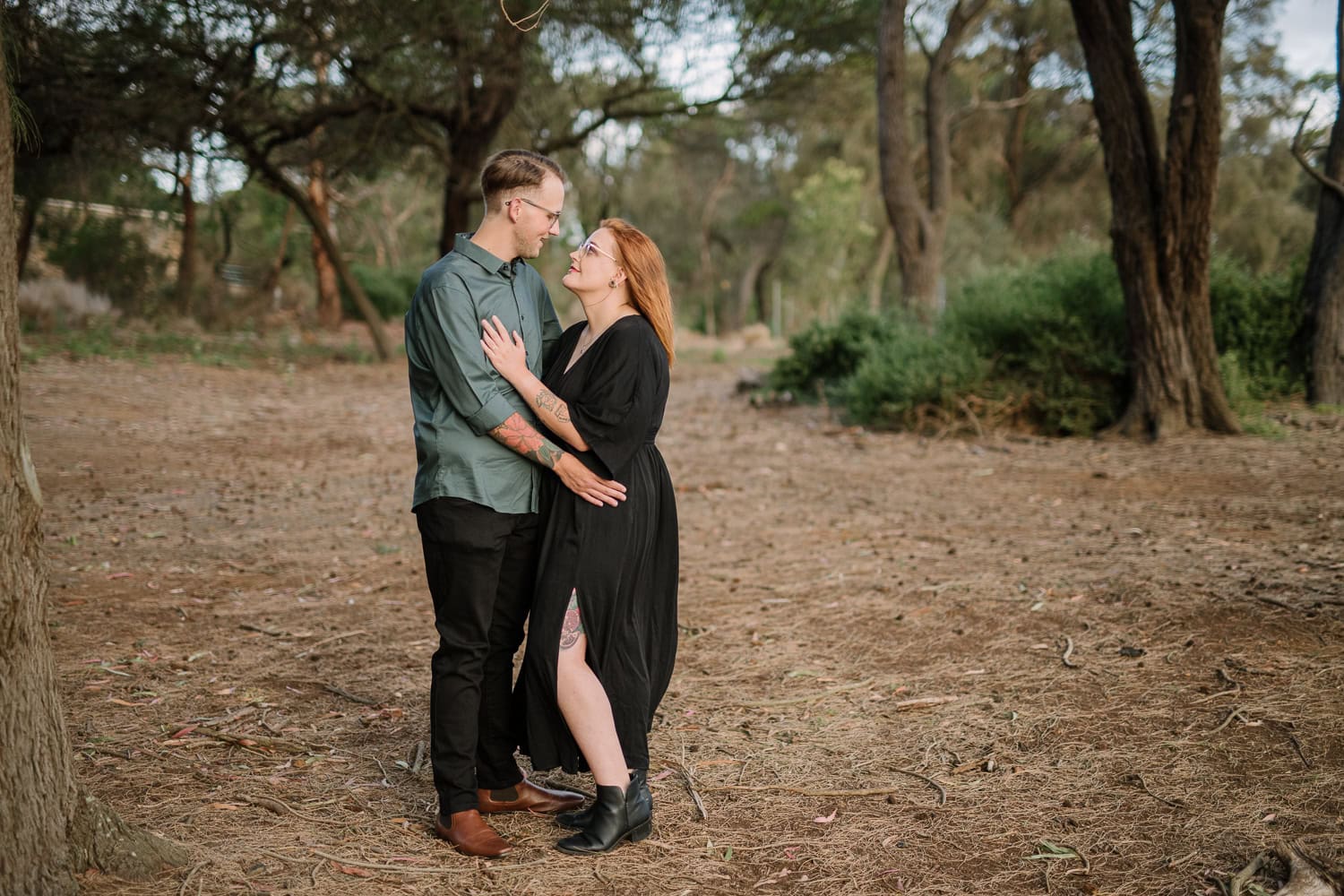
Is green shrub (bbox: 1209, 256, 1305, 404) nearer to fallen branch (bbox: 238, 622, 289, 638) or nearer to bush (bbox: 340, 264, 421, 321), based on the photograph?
fallen branch (bbox: 238, 622, 289, 638)

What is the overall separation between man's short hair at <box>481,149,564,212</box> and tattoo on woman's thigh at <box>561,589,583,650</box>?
→ 113 cm

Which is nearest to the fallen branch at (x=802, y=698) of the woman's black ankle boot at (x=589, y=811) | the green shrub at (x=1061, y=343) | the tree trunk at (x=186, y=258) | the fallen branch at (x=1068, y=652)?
the fallen branch at (x=1068, y=652)

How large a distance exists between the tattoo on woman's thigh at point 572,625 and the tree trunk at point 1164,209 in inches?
324

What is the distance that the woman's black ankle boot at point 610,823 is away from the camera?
2979 millimetres

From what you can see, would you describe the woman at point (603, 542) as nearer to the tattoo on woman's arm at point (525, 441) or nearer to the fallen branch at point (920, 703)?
the tattoo on woman's arm at point (525, 441)

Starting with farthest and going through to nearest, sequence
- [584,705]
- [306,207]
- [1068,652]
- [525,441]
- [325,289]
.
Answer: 1. [325,289]
2. [306,207]
3. [1068,652]
4. [584,705]
5. [525,441]

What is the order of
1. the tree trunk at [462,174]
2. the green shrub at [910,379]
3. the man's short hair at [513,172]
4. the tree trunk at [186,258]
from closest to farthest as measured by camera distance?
the man's short hair at [513,172]
the green shrub at [910,379]
the tree trunk at [462,174]
the tree trunk at [186,258]

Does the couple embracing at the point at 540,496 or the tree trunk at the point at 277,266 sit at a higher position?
the tree trunk at the point at 277,266

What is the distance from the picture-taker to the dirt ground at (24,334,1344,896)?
2959 millimetres

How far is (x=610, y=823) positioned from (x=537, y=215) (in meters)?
1.73

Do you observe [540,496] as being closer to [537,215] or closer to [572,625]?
[572,625]

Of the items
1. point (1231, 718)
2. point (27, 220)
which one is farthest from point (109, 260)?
point (1231, 718)

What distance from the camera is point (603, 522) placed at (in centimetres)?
A: 296

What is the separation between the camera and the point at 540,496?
9.95ft
